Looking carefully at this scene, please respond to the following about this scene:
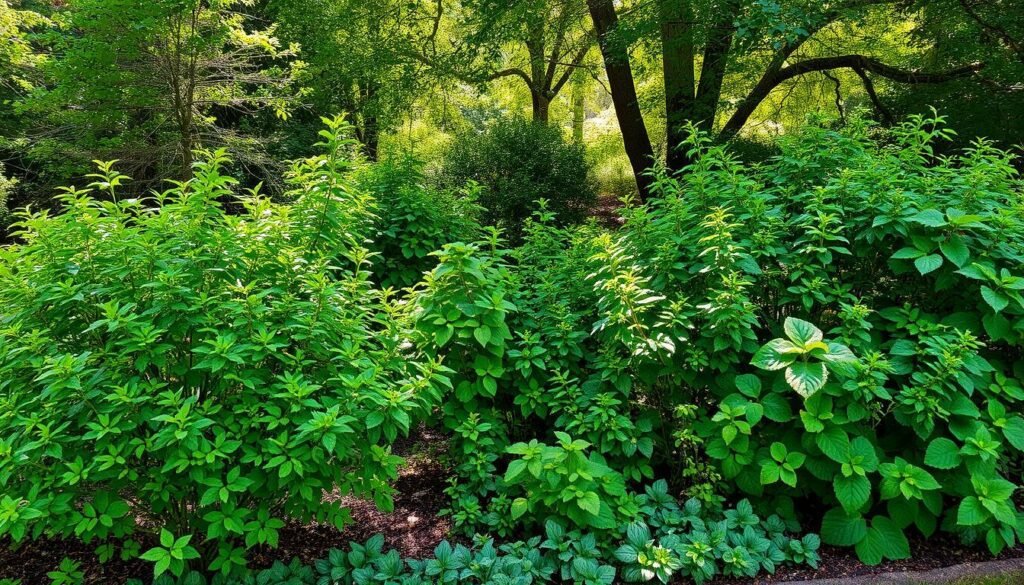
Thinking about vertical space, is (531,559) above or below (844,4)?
below

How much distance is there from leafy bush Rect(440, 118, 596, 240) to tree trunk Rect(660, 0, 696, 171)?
5.42 ft

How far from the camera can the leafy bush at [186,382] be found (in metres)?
2.11

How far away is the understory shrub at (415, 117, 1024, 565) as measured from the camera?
264 cm

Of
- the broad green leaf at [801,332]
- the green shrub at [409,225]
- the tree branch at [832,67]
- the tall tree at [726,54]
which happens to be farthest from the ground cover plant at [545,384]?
the tree branch at [832,67]

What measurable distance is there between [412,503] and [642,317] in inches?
69.3

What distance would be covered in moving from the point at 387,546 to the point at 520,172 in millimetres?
6923

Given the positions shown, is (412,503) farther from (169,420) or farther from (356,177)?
(356,177)

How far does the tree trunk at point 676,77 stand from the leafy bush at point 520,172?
1.65 metres

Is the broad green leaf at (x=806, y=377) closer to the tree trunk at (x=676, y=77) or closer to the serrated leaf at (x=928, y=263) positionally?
the serrated leaf at (x=928, y=263)

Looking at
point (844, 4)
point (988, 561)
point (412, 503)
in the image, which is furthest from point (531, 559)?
point (844, 4)

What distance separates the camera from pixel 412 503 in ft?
10.8

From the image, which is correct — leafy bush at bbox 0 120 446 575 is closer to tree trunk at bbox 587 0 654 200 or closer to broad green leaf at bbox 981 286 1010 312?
broad green leaf at bbox 981 286 1010 312

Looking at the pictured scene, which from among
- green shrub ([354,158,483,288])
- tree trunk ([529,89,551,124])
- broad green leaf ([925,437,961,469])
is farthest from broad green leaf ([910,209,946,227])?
tree trunk ([529,89,551,124])

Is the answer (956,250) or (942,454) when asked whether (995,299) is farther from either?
(942,454)
